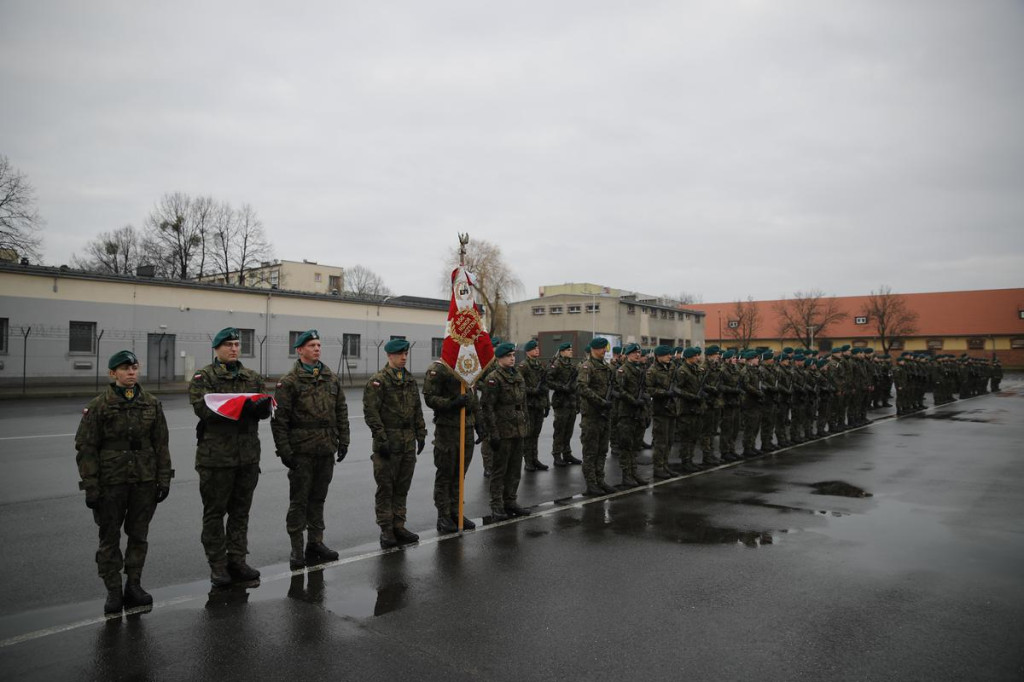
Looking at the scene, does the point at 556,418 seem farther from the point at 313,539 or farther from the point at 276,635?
the point at 276,635

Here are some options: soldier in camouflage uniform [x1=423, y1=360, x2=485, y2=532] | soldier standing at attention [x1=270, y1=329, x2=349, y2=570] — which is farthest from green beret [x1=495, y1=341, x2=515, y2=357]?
soldier standing at attention [x1=270, y1=329, x2=349, y2=570]

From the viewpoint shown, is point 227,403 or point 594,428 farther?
point 594,428

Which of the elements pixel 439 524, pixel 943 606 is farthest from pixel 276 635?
pixel 943 606

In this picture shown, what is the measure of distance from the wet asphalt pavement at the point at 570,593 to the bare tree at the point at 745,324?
70836 mm

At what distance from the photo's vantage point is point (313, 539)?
Result: 5.98 m

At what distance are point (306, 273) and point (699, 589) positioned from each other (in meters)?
69.8

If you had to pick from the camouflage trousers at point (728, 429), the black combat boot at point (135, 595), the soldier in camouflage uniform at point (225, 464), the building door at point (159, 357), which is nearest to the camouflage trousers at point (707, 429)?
the camouflage trousers at point (728, 429)

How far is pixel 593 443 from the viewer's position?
29.7 feet

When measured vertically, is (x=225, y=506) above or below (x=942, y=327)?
below

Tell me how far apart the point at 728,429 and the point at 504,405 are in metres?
6.02

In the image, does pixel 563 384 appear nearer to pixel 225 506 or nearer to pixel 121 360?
pixel 225 506

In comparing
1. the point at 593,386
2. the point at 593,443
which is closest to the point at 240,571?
the point at 593,443

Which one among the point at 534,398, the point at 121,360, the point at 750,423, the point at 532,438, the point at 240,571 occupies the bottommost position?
the point at 240,571

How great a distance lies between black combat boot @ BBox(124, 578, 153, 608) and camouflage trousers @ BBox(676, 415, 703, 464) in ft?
26.6
